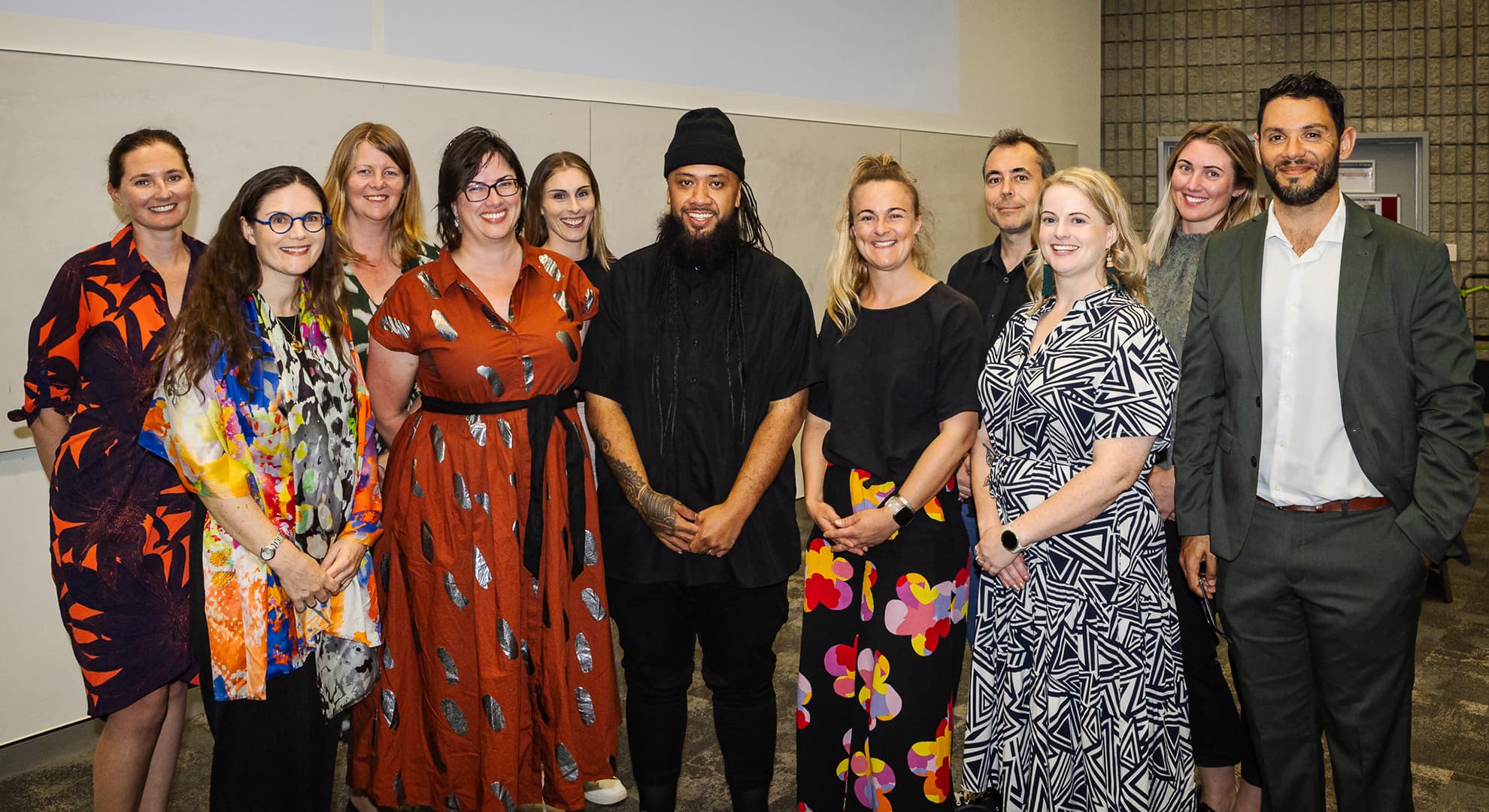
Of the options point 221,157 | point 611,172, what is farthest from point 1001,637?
point 611,172

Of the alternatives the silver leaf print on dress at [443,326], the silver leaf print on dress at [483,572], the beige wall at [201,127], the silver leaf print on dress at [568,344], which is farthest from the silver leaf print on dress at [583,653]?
the beige wall at [201,127]

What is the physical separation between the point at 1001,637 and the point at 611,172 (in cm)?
347

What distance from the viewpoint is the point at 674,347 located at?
267cm

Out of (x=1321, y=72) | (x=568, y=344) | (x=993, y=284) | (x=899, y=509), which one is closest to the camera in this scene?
(x=899, y=509)

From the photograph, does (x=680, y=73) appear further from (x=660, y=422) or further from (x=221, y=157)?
(x=660, y=422)

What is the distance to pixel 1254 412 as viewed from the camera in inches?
95.2

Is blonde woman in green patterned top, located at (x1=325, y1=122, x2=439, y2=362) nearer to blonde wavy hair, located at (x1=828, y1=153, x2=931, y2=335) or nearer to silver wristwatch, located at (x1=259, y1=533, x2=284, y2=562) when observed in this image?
silver wristwatch, located at (x1=259, y1=533, x2=284, y2=562)

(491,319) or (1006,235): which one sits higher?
(1006,235)

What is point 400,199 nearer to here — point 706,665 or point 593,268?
point 593,268

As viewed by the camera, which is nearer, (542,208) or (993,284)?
(993,284)

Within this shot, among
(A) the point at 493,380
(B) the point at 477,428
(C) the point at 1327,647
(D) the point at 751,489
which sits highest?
(A) the point at 493,380

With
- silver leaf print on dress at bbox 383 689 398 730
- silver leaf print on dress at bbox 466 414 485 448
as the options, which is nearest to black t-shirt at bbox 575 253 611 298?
silver leaf print on dress at bbox 466 414 485 448

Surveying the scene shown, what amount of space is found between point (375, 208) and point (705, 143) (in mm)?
1038

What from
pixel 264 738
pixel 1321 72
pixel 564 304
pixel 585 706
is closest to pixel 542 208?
pixel 564 304
